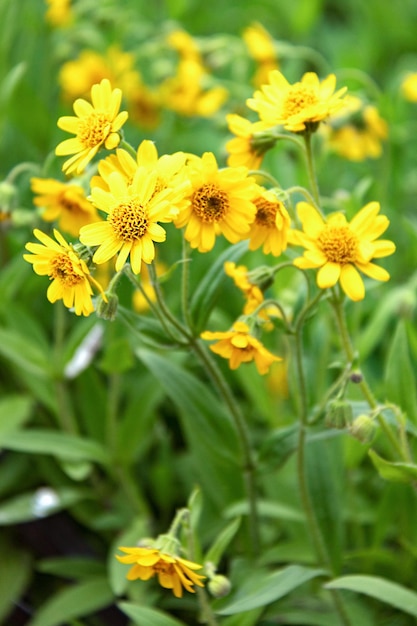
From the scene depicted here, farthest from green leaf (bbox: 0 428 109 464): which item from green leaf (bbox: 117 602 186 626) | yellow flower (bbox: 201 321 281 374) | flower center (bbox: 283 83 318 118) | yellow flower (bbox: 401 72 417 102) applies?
yellow flower (bbox: 401 72 417 102)

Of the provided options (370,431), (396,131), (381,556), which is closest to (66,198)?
(370,431)

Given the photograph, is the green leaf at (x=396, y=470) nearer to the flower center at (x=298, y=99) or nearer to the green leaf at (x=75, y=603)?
the flower center at (x=298, y=99)

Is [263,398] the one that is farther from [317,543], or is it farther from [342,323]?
[342,323]

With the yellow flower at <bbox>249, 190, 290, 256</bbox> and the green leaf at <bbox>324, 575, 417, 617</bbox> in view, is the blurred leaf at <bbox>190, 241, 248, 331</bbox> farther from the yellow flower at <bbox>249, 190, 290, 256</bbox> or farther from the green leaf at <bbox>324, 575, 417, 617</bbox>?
the green leaf at <bbox>324, 575, 417, 617</bbox>

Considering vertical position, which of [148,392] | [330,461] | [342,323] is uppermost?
[342,323]

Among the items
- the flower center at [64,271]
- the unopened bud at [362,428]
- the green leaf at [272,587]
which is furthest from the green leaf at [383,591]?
the flower center at [64,271]

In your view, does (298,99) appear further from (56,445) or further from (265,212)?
(56,445)

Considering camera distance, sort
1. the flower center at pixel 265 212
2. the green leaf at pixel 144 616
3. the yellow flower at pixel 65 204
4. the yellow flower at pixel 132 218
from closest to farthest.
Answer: the yellow flower at pixel 132 218 < the flower center at pixel 265 212 < the green leaf at pixel 144 616 < the yellow flower at pixel 65 204
